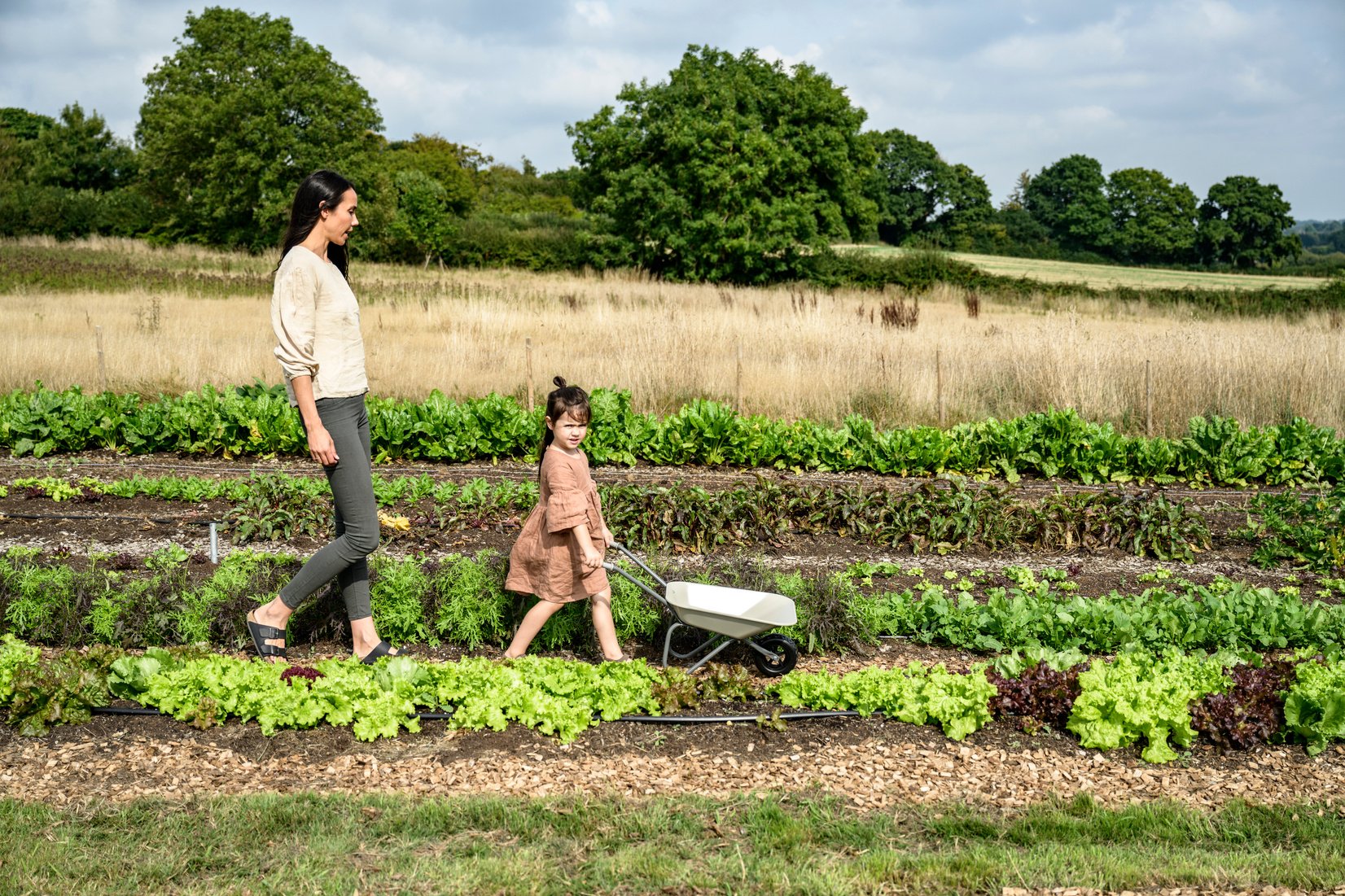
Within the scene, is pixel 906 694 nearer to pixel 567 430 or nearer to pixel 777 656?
pixel 777 656

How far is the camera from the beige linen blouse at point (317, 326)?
4.17m

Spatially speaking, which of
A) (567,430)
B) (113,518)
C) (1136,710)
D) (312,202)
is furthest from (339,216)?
(113,518)

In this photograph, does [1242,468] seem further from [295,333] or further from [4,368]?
[4,368]

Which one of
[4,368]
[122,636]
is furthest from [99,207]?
[122,636]

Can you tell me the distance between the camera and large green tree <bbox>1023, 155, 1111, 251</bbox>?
74.9 metres

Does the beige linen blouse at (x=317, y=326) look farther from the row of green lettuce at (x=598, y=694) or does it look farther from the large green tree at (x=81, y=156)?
the large green tree at (x=81, y=156)

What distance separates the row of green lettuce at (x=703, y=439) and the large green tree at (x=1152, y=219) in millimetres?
67957

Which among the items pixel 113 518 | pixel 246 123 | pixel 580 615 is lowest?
pixel 580 615

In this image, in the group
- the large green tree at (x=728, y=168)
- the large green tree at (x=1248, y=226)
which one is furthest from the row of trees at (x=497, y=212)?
the large green tree at (x=1248, y=226)

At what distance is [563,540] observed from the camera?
456 centimetres

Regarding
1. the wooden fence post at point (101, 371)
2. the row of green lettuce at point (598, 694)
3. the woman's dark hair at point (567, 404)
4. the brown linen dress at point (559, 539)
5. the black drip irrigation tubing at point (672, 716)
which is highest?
the woman's dark hair at point (567, 404)

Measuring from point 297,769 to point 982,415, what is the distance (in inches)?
344

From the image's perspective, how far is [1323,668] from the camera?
4.13 m

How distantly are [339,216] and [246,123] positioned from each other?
32.1 metres
